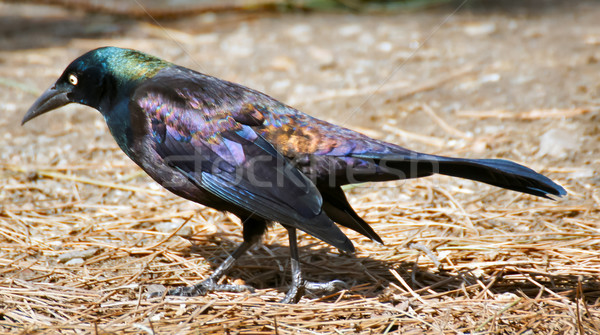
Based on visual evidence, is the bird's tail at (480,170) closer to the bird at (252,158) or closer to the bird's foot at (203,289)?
the bird at (252,158)

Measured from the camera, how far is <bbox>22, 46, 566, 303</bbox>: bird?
104 inches

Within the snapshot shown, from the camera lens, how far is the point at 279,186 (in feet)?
8.67

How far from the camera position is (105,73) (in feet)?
10.1

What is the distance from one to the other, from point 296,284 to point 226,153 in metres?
0.68

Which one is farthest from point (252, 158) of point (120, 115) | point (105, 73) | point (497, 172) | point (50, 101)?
point (50, 101)

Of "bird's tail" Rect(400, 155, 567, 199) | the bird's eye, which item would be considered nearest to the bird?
"bird's tail" Rect(400, 155, 567, 199)

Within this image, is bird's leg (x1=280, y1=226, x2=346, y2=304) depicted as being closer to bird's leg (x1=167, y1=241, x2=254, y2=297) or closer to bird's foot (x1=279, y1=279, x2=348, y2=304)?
bird's foot (x1=279, y1=279, x2=348, y2=304)

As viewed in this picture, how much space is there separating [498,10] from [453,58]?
1.63 metres

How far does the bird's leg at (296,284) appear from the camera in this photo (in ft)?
9.10

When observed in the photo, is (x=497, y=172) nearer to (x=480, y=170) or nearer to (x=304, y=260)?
(x=480, y=170)

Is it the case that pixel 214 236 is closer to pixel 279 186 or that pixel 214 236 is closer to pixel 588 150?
pixel 279 186

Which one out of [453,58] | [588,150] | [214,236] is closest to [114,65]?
[214,236]

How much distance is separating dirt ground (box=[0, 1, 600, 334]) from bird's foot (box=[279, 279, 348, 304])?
50 mm

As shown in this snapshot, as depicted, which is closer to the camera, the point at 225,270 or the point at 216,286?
the point at 216,286
